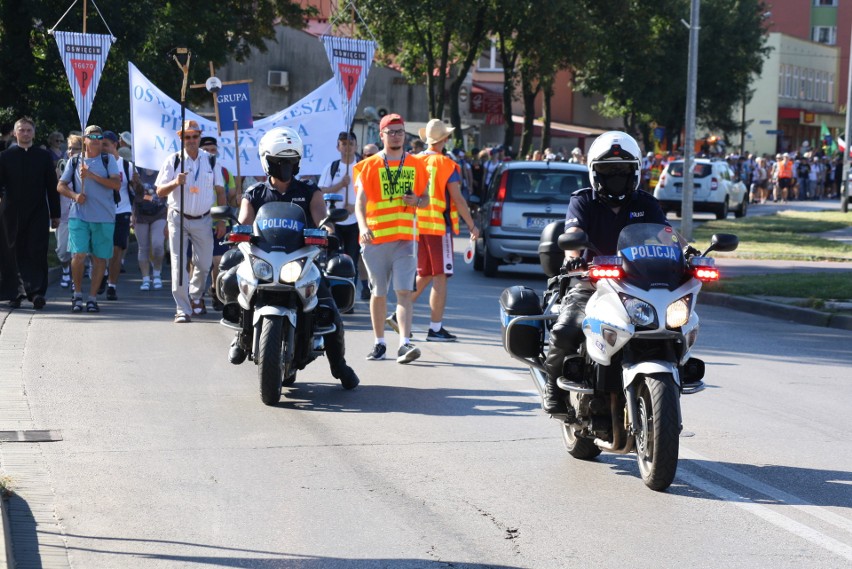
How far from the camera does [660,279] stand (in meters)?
6.79

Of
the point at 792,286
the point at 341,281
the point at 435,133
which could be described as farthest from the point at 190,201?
the point at 792,286

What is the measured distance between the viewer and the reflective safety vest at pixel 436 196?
12.2 metres

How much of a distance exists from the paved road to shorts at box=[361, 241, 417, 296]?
67 centimetres

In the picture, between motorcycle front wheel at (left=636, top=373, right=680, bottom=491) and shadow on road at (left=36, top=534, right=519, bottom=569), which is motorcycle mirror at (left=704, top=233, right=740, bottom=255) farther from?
shadow on road at (left=36, top=534, right=519, bottom=569)

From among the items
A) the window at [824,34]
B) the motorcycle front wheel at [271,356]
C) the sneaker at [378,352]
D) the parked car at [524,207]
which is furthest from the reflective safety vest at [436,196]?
the window at [824,34]

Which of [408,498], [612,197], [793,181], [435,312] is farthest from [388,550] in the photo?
[793,181]

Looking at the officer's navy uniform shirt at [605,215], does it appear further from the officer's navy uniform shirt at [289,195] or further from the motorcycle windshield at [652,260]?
the officer's navy uniform shirt at [289,195]

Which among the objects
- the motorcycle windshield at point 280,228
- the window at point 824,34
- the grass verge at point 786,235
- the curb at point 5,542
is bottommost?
the grass verge at point 786,235

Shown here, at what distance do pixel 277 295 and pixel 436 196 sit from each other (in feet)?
10.2

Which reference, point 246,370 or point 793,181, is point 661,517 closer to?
point 246,370

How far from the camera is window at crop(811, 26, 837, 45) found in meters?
106

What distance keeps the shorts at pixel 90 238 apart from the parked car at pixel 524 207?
22.9ft

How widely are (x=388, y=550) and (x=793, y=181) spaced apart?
5580 centimetres

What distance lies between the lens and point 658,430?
6.62 metres
